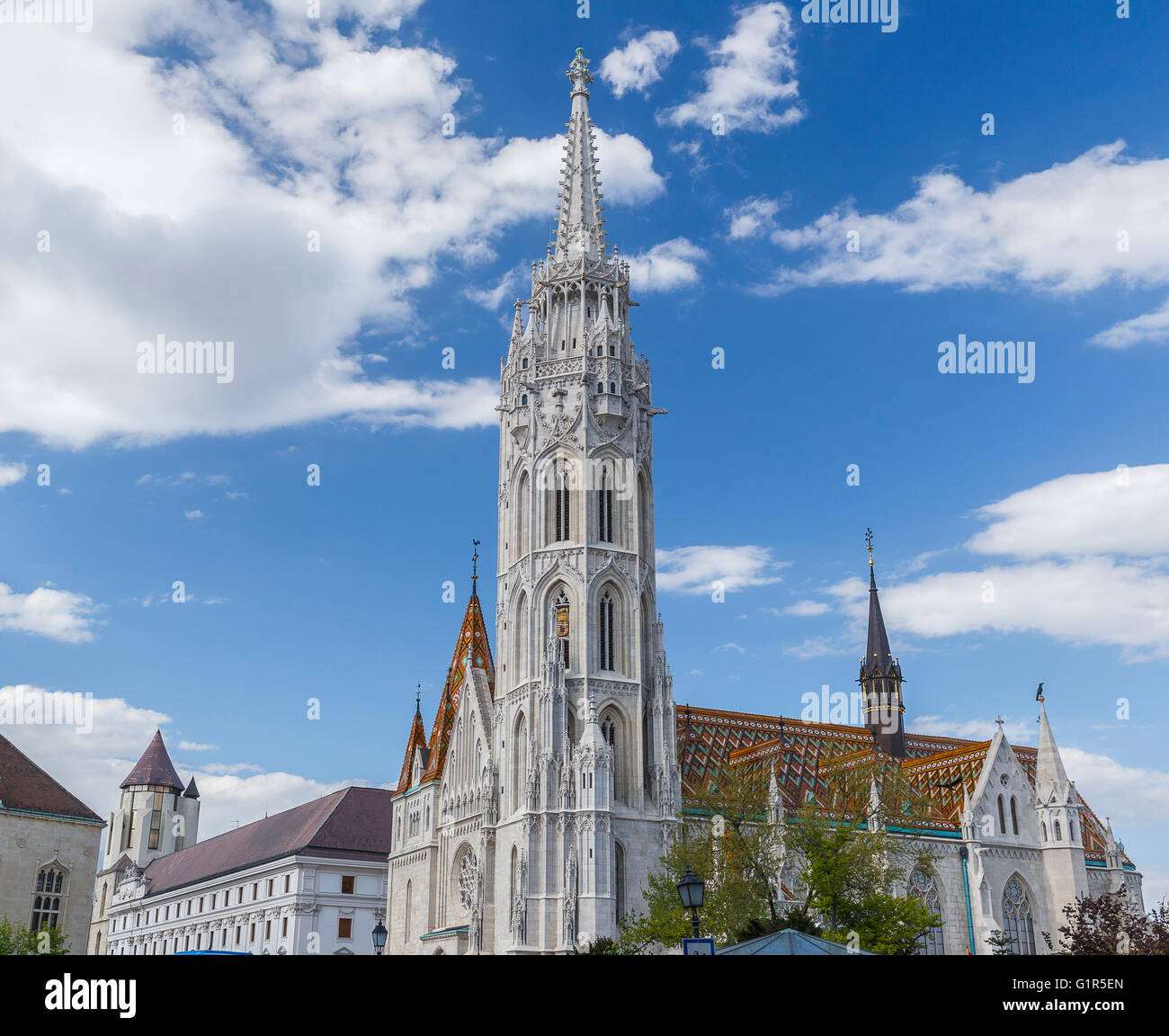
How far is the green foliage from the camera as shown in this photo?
124ft

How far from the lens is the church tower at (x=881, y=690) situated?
243 ft

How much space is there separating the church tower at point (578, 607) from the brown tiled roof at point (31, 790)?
59.1 feet

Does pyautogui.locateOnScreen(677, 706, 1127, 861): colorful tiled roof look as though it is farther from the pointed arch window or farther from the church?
the pointed arch window

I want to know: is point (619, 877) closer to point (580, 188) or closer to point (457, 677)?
point (457, 677)

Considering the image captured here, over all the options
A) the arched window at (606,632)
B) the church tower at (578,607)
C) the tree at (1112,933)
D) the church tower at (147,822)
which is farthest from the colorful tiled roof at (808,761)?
the church tower at (147,822)

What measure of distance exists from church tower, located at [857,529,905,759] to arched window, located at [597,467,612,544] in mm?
24804

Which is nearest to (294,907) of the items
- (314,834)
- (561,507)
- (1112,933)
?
(314,834)

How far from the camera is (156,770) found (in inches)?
5138

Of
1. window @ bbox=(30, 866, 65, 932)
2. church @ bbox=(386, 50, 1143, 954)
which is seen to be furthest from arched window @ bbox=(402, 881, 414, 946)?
window @ bbox=(30, 866, 65, 932)

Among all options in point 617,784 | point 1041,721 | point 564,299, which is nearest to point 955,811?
point 1041,721

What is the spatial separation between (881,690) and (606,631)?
2593cm
